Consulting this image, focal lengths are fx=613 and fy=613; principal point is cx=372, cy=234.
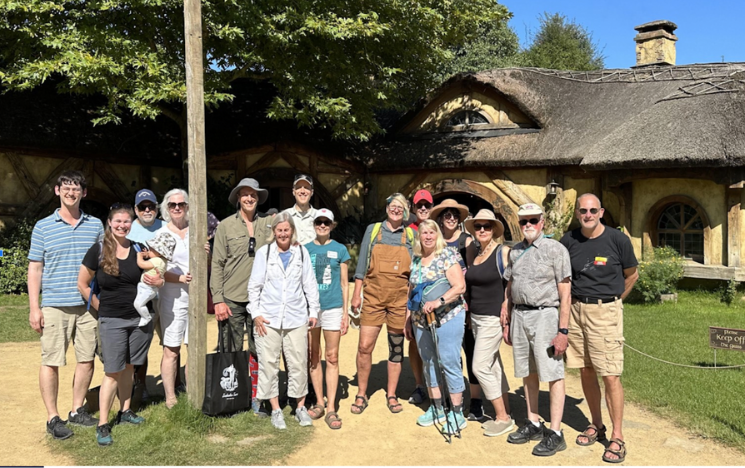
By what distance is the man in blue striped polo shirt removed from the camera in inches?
183

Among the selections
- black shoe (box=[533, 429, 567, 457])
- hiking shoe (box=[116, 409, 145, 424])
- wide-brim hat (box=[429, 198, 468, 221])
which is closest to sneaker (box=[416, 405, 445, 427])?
black shoe (box=[533, 429, 567, 457])

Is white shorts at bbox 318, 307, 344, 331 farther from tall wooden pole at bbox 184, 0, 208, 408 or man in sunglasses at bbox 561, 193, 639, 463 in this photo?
man in sunglasses at bbox 561, 193, 639, 463

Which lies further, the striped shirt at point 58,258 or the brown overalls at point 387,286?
the brown overalls at point 387,286

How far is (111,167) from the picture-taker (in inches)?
511

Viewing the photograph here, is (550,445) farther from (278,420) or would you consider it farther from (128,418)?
(128,418)

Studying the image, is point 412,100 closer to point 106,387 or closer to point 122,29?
point 122,29

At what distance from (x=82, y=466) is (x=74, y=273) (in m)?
1.42

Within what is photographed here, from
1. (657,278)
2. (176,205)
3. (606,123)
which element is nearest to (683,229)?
(657,278)

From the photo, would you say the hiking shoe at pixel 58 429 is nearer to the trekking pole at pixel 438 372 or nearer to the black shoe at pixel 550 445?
the trekking pole at pixel 438 372

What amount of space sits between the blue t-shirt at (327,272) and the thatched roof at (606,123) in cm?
807

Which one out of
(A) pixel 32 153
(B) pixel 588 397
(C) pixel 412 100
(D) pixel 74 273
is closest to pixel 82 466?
(D) pixel 74 273

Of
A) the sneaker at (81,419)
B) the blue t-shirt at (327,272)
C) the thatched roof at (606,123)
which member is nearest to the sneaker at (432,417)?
the blue t-shirt at (327,272)

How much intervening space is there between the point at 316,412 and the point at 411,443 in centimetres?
91

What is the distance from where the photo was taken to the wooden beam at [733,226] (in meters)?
11.0
